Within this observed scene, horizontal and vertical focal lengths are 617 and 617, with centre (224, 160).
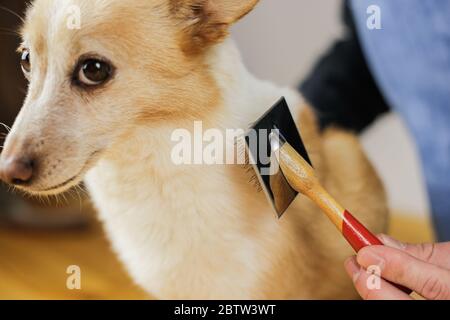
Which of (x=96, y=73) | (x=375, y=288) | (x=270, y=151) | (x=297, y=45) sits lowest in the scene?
(x=375, y=288)

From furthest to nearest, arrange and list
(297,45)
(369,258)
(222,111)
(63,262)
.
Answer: (63,262)
(297,45)
(222,111)
(369,258)

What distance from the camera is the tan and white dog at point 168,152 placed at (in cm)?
65

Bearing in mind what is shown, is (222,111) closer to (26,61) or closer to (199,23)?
(199,23)

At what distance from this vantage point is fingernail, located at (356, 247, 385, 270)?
0.60 meters

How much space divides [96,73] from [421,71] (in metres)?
0.48

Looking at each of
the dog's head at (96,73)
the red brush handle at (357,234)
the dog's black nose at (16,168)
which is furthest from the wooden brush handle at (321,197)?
the dog's black nose at (16,168)

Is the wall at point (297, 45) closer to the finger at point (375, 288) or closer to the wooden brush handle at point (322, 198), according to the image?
the wooden brush handle at point (322, 198)

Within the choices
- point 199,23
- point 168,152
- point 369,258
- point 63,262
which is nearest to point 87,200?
point 63,262

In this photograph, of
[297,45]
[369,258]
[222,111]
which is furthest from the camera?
[297,45]

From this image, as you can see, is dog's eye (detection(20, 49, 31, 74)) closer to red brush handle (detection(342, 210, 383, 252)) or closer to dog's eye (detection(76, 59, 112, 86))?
dog's eye (detection(76, 59, 112, 86))

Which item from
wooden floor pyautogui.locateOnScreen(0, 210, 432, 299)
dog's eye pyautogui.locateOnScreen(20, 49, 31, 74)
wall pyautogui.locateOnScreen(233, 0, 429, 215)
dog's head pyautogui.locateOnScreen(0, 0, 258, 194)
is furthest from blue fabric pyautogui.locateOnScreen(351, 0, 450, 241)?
dog's eye pyautogui.locateOnScreen(20, 49, 31, 74)

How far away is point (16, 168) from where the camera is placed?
0.61 m

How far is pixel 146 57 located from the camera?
2.21 ft

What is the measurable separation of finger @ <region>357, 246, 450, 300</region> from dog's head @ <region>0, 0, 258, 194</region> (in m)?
0.27
